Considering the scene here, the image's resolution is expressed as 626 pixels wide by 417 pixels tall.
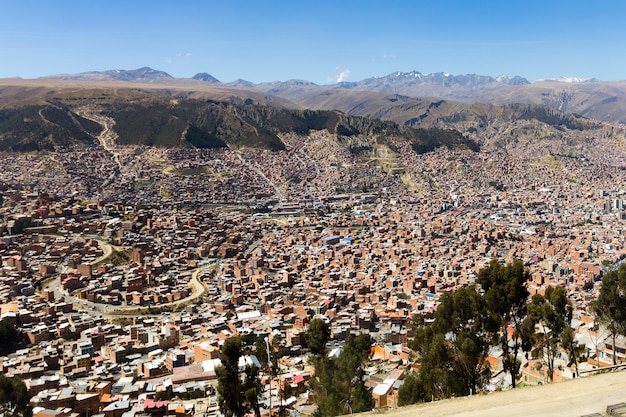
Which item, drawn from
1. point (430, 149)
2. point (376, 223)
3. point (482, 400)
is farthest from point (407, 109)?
point (482, 400)

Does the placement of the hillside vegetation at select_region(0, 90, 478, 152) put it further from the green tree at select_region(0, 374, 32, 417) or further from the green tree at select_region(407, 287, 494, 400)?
the green tree at select_region(407, 287, 494, 400)

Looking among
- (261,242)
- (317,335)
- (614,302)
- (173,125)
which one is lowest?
(261,242)

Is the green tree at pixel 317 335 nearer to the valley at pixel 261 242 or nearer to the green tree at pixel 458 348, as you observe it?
the valley at pixel 261 242

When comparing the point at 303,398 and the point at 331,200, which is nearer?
the point at 303,398

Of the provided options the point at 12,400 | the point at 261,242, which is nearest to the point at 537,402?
the point at 12,400

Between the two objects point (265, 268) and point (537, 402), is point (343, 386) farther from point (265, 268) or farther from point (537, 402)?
point (265, 268)

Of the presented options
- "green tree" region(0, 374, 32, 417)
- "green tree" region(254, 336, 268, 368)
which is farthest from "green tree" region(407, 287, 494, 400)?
"green tree" region(0, 374, 32, 417)

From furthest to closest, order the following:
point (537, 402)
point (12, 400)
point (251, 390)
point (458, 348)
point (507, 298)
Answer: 1. point (12, 400)
2. point (507, 298)
3. point (458, 348)
4. point (251, 390)
5. point (537, 402)

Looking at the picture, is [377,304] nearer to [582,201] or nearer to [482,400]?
[482,400]
